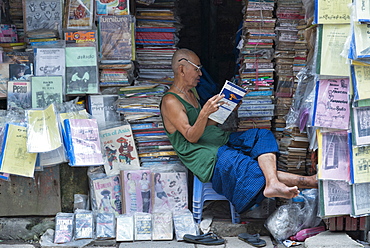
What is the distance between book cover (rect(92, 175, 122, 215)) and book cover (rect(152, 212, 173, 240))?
0.36 metres

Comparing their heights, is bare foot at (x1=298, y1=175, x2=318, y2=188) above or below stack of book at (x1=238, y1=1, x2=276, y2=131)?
below

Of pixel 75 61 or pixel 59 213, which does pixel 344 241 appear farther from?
pixel 75 61

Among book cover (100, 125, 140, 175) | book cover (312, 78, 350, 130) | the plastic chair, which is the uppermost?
book cover (312, 78, 350, 130)

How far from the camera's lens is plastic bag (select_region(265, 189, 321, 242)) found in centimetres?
366

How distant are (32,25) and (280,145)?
7.65 feet

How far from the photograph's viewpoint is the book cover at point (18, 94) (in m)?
3.86

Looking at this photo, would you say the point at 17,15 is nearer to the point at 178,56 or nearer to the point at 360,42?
the point at 178,56

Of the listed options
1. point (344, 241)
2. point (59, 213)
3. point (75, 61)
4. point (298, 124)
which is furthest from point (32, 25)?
point (344, 241)

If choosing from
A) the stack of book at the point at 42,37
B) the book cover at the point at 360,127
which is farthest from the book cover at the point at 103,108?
the book cover at the point at 360,127

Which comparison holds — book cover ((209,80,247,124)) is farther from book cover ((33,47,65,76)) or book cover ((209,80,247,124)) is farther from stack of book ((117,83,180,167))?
book cover ((33,47,65,76))

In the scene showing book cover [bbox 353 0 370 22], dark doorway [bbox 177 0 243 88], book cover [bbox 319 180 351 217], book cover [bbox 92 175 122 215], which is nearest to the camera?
book cover [bbox 353 0 370 22]

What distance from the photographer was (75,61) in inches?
154

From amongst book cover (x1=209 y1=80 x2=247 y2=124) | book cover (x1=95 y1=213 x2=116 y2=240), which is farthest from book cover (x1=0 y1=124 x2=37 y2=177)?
book cover (x1=209 y1=80 x2=247 y2=124)

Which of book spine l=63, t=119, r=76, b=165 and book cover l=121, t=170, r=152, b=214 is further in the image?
book cover l=121, t=170, r=152, b=214
